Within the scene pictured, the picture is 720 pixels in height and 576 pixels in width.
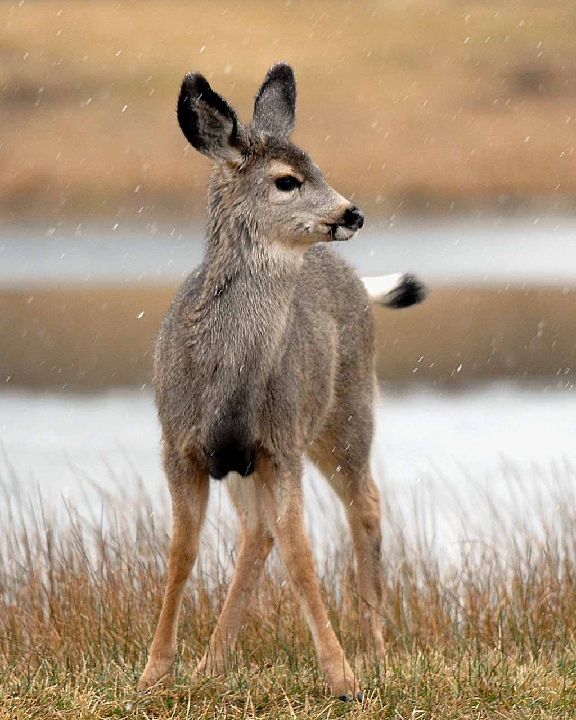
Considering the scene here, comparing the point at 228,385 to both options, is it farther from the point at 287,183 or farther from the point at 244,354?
the point at 287,183

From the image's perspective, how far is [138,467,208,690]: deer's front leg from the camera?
20.1ft

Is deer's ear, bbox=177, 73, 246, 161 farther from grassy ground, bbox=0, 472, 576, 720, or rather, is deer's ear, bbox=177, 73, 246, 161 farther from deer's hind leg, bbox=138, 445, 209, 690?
grassy ground, bbox=0, 472, 576, 720

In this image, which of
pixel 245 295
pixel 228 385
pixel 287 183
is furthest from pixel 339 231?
pixel 228 385

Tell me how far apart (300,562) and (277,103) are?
2.06 meters

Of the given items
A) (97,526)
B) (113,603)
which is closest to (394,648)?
(113,603)

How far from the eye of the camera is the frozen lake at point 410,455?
9375 millimetres

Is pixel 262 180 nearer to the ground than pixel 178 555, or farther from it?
farther from it

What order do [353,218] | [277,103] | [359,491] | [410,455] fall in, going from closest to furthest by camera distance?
[353,218], [277,103], [359,491], [410,455]

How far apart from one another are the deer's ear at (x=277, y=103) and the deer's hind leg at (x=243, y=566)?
1538mm

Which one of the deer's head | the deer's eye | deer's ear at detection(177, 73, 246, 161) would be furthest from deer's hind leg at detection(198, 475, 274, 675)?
deer's ear at detection(177, 73, 246, 161)

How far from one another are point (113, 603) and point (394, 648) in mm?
1482

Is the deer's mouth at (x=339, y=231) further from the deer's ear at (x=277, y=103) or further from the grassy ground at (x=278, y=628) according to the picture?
the grassy ground at (x=278, y=628)

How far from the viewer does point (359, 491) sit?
7504mm

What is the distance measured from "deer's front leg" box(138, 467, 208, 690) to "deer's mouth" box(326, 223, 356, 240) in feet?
3.65
